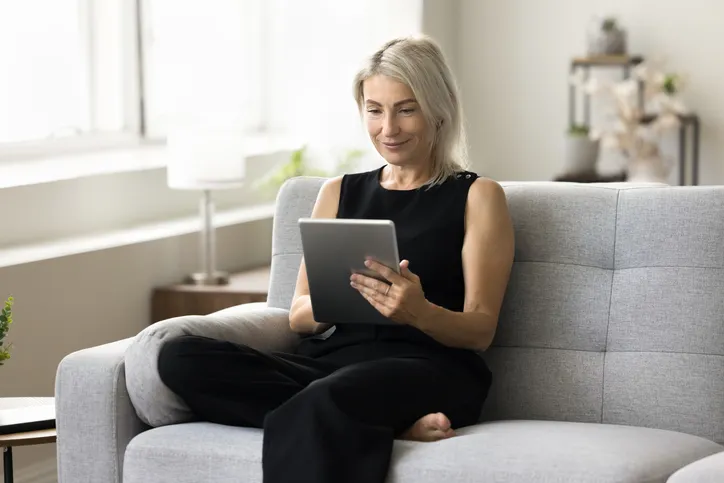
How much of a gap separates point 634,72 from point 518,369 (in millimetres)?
3861

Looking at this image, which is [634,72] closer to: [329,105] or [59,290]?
[329,105]

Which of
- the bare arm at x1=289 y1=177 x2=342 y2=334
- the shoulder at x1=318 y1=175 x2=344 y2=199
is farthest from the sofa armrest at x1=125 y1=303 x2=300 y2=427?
the shoulder at x1=318 y1=175 x2=344 y2=199

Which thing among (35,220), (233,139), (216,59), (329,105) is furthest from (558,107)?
(35,220)

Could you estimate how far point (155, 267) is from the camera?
418cm

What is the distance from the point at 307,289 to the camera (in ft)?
9.01

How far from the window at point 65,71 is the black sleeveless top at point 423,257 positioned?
1999 millimetres

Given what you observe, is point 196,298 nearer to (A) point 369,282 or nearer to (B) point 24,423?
(B) point 24,423

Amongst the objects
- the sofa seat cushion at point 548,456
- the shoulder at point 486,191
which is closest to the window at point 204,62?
the shoulder at point 486,191

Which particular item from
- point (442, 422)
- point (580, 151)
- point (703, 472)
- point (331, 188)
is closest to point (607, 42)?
point (580, 151)

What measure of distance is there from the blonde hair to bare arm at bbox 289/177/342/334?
0.21 metres

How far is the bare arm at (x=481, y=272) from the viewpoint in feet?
8.09

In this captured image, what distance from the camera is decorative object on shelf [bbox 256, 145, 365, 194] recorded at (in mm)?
4855

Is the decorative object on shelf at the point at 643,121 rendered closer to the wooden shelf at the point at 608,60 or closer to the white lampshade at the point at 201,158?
the wooden shelf at the point at 608,60

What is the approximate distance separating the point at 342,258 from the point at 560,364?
57cm
